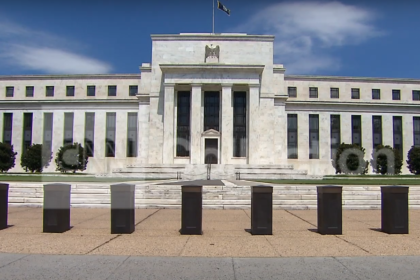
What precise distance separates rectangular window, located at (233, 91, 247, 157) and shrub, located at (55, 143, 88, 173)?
22.5 m

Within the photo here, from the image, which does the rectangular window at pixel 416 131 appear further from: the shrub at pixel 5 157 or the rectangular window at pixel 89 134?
the shrub at pixel 5 157

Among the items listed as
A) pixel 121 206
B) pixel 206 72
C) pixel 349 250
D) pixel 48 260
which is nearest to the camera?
pixel 48 260

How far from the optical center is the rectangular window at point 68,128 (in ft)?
188

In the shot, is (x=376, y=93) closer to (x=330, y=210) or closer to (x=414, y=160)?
(x=414, y=160)

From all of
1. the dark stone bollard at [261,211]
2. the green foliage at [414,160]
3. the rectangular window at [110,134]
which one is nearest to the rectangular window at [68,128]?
the rectangular window at [110,134]

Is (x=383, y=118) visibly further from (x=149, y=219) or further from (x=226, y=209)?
(x=149, y=219)

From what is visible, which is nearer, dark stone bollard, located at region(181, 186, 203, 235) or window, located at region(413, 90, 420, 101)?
dark stone bollard, located at region(181, 186, 203, 235)

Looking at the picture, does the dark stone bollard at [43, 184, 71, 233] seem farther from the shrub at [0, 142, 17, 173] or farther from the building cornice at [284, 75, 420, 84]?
the building cornice at [284, 75, 420, 84]

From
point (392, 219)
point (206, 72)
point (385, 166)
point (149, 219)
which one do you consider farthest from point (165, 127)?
point (392, 219)

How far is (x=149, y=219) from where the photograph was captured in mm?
12203

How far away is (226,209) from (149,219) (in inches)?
170

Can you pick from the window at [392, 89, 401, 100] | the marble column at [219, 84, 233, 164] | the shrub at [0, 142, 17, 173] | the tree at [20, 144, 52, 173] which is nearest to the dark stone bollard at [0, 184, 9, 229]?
the marble column at [219, 84, 233, 164]

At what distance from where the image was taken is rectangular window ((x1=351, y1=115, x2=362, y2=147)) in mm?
57369

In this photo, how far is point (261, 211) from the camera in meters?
9.54
